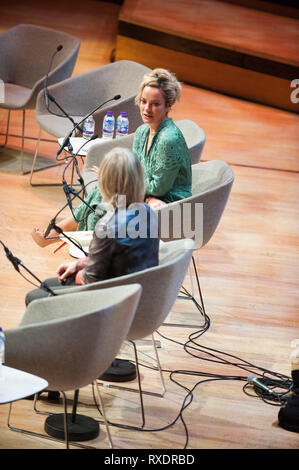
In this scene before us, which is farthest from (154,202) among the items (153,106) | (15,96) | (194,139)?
(15,96)

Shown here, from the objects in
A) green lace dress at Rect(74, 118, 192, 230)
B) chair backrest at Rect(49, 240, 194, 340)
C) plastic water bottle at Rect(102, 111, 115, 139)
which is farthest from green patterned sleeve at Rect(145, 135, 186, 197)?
plastic water bottle at Rect(102, 111, 115, 139)

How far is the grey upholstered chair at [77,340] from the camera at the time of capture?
247 cm

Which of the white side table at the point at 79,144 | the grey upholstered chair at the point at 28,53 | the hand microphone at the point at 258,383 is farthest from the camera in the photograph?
the grey upholstered chair at the point at 28,53

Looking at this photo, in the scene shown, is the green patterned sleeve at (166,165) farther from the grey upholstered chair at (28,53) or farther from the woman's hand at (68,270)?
the grey upholstered chair at (28,53)

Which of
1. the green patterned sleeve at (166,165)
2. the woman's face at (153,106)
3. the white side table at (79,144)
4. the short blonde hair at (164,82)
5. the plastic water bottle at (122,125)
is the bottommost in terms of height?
the white side table at (79,144)

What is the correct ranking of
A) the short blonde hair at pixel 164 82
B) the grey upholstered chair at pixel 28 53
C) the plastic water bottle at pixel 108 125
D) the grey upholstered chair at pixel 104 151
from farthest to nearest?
the grey upholstered chair at pixel 28 53 → the plastic water bottle at pixel 108 125 → the grey upholstered chair at pixel 104 151 → the short blonde hair at pixel 164 82

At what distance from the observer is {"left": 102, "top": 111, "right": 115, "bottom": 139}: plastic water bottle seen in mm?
5004

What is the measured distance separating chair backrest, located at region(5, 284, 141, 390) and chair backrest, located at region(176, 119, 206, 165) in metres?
2.03

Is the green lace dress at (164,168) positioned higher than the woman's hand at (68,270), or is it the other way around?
the green lace dress at (164,168)

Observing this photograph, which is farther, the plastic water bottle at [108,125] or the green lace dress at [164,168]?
the plastic water bottle at [108,125]

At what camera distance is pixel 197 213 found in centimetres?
380

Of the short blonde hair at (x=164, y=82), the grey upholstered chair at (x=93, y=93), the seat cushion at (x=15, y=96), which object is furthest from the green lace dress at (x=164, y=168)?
the seat cushion at (x=15, y=96)

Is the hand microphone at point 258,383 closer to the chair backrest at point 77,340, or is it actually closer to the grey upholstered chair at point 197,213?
the grey upholstered chair at point 197,213

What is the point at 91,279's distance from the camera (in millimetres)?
2885
